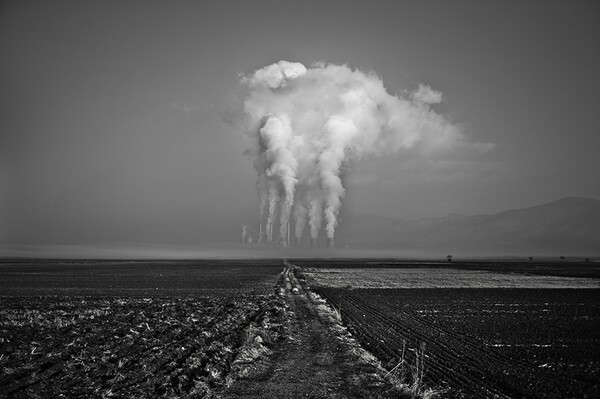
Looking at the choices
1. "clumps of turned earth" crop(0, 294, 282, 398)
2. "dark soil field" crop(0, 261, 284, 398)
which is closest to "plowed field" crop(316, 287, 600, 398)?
"clumps of turned earth" crop(0, 294, 282, 398)

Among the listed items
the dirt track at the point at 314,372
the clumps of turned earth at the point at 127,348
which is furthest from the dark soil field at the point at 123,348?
the dirt track at the point at 314,372

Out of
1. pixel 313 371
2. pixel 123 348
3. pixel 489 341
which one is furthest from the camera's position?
pixel 489 341

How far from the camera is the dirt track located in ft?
42.7

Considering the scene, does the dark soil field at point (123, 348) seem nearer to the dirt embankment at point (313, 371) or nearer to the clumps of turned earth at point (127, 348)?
the clumps of turned earth at point (127, 348)

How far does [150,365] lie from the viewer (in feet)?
48.3

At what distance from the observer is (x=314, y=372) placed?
15148mm

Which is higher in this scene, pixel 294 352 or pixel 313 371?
pixel 313 371

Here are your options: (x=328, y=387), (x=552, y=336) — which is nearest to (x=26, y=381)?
(x=328, y=387)

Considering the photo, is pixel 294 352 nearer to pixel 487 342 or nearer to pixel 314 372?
pixel 314 372

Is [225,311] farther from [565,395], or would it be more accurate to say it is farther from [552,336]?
[565,395]

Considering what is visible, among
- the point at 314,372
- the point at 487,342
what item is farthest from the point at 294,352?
the point at 487,342

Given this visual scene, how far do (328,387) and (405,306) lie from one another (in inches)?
801

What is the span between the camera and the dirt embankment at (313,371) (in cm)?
1298

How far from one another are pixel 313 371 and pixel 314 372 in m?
0.14
